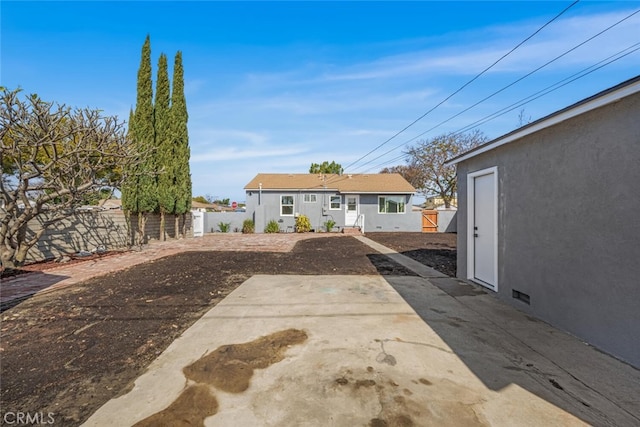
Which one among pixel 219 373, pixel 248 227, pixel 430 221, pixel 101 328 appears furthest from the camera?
pixel 430 221

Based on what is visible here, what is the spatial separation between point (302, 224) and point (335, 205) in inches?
108

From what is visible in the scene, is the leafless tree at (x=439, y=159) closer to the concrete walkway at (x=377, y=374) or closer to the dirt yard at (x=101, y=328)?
the dirt yard at (x=101, y=328)

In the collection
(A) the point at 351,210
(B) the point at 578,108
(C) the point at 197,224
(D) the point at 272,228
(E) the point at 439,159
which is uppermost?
(E) the point at 439,159

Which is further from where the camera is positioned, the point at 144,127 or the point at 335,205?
the point at 335,205

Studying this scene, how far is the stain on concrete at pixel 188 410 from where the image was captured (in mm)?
2018

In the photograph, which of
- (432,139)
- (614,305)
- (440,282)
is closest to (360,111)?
(440,282)

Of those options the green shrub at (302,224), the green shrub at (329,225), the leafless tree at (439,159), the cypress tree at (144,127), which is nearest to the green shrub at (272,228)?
the green shrub at (302,224)

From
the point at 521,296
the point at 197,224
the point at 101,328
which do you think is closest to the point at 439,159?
the point at 197,224

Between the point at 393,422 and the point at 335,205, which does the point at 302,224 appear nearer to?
the point at 335,205

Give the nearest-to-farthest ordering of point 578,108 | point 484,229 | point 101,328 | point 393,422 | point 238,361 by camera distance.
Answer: point 393,422
point 238,361
point 578,108
point 101,328
point 484,229

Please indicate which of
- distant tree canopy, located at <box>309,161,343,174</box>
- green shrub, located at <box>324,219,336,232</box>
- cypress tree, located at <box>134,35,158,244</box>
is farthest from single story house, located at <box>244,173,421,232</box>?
distant tree canopy, located at <box>309,161,343,174</box>

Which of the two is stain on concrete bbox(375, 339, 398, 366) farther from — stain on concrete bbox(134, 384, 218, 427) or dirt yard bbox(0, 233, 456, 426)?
dirt yard bbox(0, 233, 456, 426)

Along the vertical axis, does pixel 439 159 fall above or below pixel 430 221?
above

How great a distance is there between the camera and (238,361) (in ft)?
9.49
